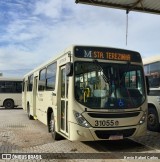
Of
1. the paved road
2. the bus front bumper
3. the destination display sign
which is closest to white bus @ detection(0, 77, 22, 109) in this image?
the paved road

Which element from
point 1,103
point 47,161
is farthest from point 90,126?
point 1,103

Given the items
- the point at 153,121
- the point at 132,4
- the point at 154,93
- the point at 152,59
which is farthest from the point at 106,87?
the point at 152,59

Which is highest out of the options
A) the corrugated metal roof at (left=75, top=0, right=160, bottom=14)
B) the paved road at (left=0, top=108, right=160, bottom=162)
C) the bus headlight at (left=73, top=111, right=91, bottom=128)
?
the corrugated metal roof at (left=75, top=0, right=160, bottom=14)

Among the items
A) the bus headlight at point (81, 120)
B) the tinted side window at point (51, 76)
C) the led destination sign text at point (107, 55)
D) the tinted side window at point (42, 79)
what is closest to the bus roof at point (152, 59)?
the led destination sign text at point (107, 55)

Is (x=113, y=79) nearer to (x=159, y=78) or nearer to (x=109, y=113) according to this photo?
(x=109, y=113)

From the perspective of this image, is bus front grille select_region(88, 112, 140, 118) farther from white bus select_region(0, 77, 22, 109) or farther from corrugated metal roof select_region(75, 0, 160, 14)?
white bus select_region(0, 77, 22, 109)

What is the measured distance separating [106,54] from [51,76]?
2940 mm

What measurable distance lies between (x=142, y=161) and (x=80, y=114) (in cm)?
190

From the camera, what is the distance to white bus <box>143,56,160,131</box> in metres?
11.6

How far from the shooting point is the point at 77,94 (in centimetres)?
834

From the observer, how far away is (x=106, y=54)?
8.87 m

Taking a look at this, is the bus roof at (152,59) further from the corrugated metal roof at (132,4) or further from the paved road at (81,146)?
the paved road at (81,146)

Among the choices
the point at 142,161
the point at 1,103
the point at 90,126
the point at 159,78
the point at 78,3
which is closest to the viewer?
the point at 142,161

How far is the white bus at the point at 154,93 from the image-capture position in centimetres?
1161
